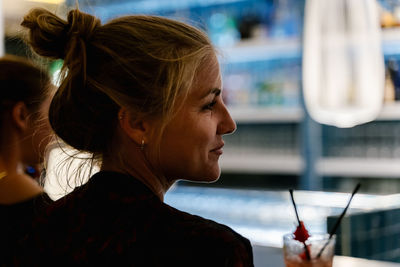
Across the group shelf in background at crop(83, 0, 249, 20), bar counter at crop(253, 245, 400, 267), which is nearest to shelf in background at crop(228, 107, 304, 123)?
shelf in background at crop(83, 0, 249, 20)

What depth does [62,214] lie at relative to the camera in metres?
0.76

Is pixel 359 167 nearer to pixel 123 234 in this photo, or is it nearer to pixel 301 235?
pixel 301 235

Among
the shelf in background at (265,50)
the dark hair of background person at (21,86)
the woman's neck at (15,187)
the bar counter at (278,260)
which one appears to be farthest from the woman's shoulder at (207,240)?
the shelf in background at (265,50)

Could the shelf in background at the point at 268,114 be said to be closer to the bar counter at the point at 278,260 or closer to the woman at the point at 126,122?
the bar counter at the point at 278,260

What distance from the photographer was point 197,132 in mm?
838

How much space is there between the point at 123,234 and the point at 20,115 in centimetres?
93

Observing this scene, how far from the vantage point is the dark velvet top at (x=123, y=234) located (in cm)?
65

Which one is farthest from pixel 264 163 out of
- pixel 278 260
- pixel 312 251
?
pixel 312 251

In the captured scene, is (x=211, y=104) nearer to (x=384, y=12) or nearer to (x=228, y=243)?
(x=228, y=243)

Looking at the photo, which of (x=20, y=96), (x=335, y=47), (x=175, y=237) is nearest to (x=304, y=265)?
(x=175, y=237)

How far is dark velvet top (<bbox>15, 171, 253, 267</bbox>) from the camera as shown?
65 cm

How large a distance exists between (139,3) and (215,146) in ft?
12.1

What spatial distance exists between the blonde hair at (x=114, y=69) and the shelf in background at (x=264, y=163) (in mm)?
2634

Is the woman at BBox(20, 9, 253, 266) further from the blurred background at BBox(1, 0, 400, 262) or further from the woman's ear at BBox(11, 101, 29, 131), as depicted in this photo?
the blurred background at BBox(1, 0, 400, 262)
